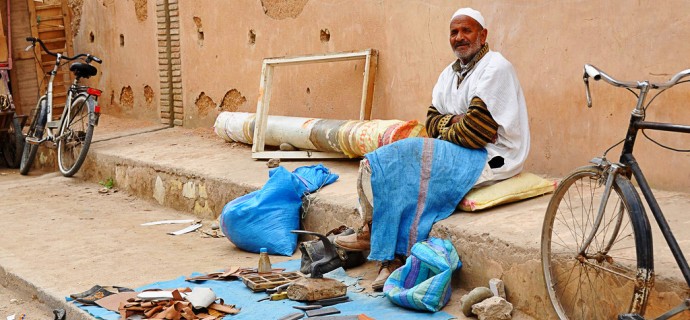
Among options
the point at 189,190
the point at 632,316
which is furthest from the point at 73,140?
the point at 632,316

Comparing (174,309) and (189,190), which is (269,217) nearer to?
(174,309)

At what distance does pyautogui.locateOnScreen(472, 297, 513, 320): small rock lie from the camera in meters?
4.03

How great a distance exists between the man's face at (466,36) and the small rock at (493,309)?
1504mm

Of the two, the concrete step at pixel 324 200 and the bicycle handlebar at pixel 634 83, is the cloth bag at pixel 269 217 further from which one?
the bicycle handlebar at pixel 634 83

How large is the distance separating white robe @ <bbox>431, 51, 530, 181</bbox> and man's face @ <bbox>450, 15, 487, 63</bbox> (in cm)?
8

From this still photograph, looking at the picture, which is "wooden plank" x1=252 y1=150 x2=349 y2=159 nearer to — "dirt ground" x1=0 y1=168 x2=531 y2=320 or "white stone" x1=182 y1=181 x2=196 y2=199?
"white stone" x1=182 y1=181 x2=196 y2=199

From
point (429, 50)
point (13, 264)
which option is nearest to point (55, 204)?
point (13, 264)

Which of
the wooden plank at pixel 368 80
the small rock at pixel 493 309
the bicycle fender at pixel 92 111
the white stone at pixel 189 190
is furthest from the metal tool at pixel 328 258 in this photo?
the bicycle fender at pixel 92 111

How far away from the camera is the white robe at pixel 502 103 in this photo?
4777mm

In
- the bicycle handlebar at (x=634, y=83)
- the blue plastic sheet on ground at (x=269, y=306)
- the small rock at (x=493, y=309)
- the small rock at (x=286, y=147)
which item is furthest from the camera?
the small rock at (x=286, y=147)

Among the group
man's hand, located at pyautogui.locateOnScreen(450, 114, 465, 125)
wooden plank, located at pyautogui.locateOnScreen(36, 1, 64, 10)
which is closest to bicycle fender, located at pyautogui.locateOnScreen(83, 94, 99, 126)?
wooden plank, located at pyautogui.locateOnScreen(36, 1, 64, 10)

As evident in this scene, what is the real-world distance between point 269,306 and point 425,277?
31.2 inches

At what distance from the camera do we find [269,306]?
14.8 ft

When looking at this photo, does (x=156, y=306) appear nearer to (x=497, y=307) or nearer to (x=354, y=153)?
(x=497, y=307)
